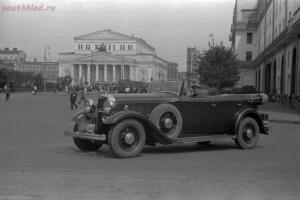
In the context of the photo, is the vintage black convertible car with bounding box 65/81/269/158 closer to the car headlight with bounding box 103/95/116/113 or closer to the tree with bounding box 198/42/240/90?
the car headlight with bounding box 103/95/116/113

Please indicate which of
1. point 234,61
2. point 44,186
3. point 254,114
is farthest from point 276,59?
point 44,186

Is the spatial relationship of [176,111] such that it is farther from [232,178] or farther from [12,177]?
[12,177]

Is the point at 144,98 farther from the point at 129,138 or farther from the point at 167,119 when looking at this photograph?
the point at 129,138

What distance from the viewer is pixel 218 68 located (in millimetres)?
63688

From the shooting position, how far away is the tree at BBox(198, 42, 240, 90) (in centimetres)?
6331

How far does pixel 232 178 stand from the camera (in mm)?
8023

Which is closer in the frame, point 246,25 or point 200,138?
point 200,138

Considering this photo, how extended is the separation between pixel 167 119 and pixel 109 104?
4.29ft

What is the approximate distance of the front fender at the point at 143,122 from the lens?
10477mm

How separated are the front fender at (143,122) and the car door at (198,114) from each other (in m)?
0.73

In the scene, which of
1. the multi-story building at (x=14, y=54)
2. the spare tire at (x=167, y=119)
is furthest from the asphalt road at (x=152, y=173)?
the multi-story building at (x=14, y=54)

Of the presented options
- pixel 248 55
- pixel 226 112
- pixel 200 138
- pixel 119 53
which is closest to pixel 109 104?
pixel 200 138

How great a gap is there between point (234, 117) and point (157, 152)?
2.19 meters

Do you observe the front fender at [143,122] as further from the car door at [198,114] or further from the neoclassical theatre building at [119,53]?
the neoclassical theatre building at [119,53]
